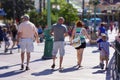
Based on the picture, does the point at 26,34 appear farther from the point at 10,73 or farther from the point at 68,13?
the point at 68,13

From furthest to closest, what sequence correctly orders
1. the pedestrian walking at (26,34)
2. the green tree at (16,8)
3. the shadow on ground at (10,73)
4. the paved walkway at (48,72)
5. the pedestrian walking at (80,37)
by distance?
the green tree at (16,8)
the pedestrian walking at (80,37)
the pedestrian walking at (26,34)
the shadow on ground at (10,73)
the paved walkway at (48,72)

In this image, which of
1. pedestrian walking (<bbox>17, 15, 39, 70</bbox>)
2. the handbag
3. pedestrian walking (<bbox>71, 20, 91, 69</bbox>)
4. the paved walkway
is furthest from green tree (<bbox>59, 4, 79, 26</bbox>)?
pedestrian walking (<bbox>17, 15, 39, 70</bbox>)

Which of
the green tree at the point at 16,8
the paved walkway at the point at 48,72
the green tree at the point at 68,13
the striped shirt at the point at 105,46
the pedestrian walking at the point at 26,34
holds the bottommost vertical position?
the paved walkway at the point at 48,72

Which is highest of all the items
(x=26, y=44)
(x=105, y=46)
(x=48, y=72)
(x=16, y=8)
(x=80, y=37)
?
(x=16, y=8)

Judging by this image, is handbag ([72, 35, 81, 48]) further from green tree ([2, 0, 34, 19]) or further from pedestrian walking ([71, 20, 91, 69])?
green tree ([2, 0, 34, 19])

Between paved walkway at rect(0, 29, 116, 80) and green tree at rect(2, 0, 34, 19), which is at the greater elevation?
green tree at rect(2, 0, 34, 19)

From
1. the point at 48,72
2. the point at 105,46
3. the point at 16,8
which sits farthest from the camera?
the point at 16,8

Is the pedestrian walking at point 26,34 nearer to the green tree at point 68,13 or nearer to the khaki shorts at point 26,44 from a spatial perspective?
the khaki shorts at point 26,44

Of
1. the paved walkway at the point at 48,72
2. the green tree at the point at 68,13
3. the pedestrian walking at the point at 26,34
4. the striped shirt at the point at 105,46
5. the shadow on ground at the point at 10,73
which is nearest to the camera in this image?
the paved walkway at the point at 48,72

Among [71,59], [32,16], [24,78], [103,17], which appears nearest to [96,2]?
[32,16]

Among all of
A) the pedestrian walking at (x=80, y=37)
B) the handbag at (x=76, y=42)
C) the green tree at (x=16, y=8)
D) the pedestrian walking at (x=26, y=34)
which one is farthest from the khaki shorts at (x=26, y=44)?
the green tree at (x=16, y=8)

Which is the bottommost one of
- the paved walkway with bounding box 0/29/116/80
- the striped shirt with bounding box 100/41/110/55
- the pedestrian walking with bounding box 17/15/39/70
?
the paved walkway with bounding box 0/29/116/80

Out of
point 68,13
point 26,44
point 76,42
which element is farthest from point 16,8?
point 26,44

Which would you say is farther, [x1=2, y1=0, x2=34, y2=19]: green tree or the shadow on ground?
[x1=2, y1=0, x2=34, y2=19]: green tree
